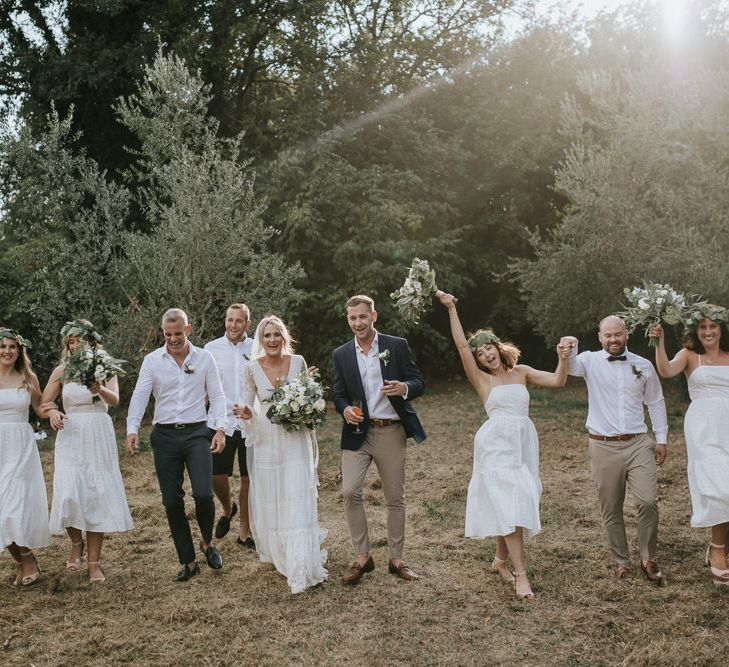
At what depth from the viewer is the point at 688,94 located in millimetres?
14094

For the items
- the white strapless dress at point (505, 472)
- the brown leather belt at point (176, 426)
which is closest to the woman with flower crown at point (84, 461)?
the brown leather belt at point (176, 426)

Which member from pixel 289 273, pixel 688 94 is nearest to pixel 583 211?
pixel 688 94

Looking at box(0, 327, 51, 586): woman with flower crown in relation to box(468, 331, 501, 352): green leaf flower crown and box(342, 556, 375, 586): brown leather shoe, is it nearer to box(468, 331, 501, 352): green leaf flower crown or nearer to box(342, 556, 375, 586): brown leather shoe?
box(342, 556, 375, 586): brown leather shoe

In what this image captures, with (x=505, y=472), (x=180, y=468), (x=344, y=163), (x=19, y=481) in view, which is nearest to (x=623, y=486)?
(x=505, y=472)

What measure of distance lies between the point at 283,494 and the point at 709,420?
11.9 feet

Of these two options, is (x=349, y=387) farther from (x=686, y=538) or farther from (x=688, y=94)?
(x=688, y=94)

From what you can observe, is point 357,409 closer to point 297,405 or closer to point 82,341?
point 297,405

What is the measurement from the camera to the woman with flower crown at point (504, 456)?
5938mm

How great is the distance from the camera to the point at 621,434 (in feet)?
20.5

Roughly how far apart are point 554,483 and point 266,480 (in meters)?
5.03

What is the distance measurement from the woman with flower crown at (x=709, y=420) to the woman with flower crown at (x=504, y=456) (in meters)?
1.16

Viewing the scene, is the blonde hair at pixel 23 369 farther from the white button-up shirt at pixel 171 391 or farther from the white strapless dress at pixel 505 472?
the white strapless dress at pixel 505 472

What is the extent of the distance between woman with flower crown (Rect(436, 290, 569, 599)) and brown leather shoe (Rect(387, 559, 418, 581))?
65 centimetres

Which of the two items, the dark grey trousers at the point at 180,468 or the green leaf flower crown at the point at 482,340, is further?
the dark grey trousers at the point at 180,468
